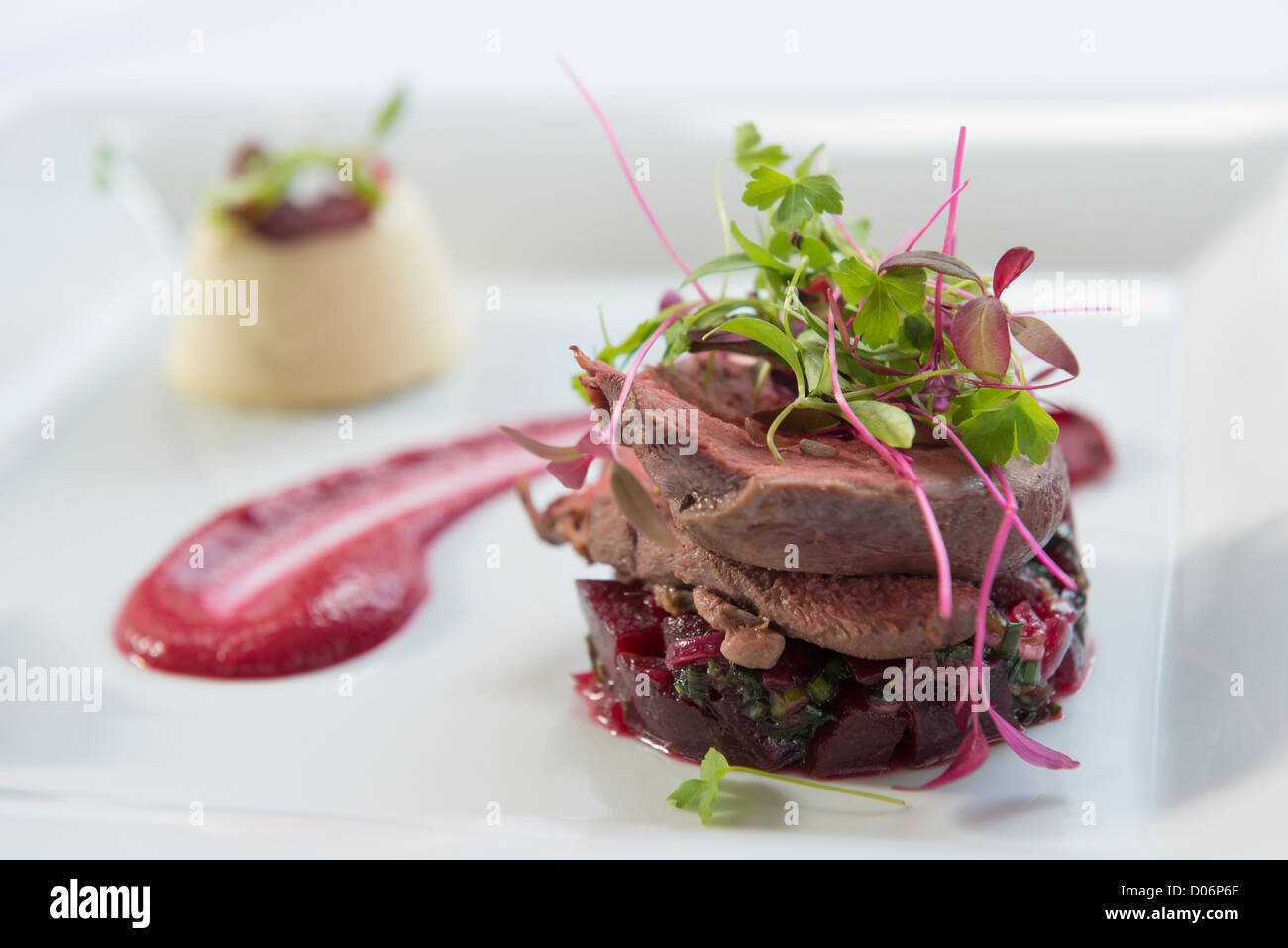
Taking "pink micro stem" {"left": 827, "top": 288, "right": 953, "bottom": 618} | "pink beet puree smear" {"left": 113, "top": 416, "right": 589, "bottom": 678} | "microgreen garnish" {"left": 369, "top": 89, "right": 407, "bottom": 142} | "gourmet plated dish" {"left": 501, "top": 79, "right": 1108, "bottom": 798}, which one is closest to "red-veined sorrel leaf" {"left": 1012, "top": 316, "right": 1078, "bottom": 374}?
"gourmet plated dish" {"left": 501, "top": 79, "right": 1108, "bottom": 798}

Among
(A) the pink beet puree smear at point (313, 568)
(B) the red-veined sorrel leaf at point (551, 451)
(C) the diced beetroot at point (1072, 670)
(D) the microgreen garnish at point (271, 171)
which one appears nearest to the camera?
(B) the red-veined sorrel leaf at point (551, 451)

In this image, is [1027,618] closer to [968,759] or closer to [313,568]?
[968,759]

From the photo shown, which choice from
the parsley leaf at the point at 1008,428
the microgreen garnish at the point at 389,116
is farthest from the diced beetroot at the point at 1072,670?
the microgreen garnish at the point at 389,116

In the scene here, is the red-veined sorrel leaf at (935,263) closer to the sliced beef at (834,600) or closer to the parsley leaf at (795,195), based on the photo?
the parsley leaf at (795,195)

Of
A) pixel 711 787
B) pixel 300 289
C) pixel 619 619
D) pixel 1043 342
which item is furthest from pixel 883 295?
pixel 300 289

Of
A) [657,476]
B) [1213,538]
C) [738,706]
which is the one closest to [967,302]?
[657,476]

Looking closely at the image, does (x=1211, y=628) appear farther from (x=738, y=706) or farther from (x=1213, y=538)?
(x=738, y=706)

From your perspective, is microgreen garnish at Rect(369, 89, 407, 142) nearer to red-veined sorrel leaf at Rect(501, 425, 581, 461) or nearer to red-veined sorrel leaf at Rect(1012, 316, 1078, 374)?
red-veined sorrel leaf at Rect(501, 425, 581, 461)
